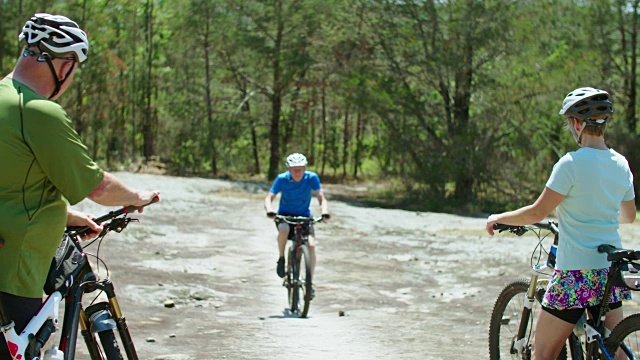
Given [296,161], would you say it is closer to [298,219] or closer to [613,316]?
[298,219]

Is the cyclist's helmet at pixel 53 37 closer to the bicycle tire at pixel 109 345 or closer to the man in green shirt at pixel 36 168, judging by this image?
the man in green shirt at pixel 36 168

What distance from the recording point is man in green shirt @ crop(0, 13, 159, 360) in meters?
3.48

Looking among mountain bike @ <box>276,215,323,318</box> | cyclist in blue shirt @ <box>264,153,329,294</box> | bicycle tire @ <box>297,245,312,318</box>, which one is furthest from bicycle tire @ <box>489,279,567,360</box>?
cyclist in blue shirt @ <box>264,153,329,294</box>

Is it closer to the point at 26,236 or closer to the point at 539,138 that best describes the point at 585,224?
the point at 26,236

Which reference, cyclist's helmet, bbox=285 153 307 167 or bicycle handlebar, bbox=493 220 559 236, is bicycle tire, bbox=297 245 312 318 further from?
bicycle handlebar, bbox=493 220 559 236

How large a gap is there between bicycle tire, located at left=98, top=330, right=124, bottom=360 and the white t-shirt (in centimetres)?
223

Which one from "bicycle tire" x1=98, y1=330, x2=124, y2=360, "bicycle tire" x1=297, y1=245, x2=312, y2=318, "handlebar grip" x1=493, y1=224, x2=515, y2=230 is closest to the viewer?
"bicycle tire" x1=98, y1=330, x2=124, y2=360

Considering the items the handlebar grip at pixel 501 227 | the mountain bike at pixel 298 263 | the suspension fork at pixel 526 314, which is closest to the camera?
the handlebar grip at pixel 501 227

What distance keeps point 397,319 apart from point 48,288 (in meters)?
5.72

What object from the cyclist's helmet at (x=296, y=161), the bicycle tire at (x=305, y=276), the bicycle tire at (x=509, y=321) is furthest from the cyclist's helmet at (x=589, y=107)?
the cyclist's helmet at (x=296, y=161)

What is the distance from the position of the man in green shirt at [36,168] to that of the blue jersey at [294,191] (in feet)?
21.8

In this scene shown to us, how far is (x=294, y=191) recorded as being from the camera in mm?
10367

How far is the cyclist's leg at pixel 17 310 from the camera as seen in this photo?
11.7 ft

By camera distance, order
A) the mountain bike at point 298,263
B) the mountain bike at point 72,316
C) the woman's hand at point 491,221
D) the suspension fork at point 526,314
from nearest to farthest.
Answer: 1. the mountain bike at point 72,316
2. the woman's hand at point 491,221
3. the suspension fork at point 526,314
4. the mountain bike at point 298,263
